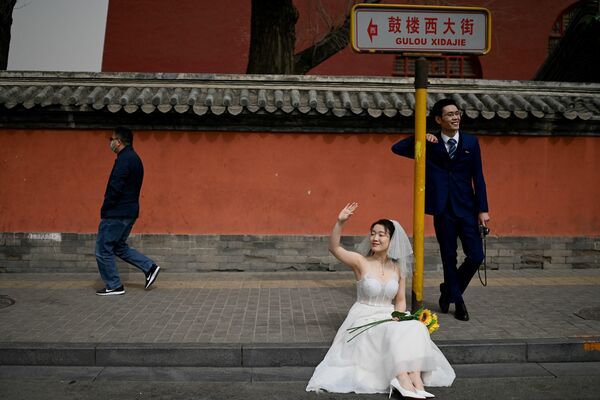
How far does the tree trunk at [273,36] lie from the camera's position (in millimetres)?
9695

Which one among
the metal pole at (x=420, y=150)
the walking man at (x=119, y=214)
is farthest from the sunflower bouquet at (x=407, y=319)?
the walking man at (x=119, y=214)

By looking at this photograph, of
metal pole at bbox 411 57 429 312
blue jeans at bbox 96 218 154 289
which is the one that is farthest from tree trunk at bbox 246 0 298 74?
metal pole at bbox 411 57 429 312

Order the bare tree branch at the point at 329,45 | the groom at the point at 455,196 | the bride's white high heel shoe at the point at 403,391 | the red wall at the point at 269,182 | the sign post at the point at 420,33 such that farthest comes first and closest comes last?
the bare tree branch at the point at 329,45, the red wall at the point at 269,182, the groom at the point at 455,196, the sign post at the point at 420,33, the bride's white high heel shoe at the point at 403,391

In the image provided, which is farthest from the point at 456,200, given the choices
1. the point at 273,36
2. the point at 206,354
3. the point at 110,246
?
the point at 273,36

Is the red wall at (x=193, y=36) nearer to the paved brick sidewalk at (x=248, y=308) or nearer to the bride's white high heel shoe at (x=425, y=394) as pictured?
the paved brick sidewalk at (x=248, y=308)

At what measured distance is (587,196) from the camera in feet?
27.3

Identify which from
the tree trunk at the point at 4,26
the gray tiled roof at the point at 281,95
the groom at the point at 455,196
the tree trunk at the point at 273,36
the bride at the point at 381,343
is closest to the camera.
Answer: the bride at the point at 381,343

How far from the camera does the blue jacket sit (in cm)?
634

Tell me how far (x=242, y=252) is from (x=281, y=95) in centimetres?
232

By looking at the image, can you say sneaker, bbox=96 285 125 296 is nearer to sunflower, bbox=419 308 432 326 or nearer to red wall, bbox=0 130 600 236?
red wall, bbox=0 130 600 236

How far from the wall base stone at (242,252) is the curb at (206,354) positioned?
3472 millimetres

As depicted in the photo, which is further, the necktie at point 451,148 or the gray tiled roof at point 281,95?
the gray tiled roof at point 281,95

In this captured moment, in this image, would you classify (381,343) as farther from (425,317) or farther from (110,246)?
(110,246)

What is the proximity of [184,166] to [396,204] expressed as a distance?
3.08 meters
